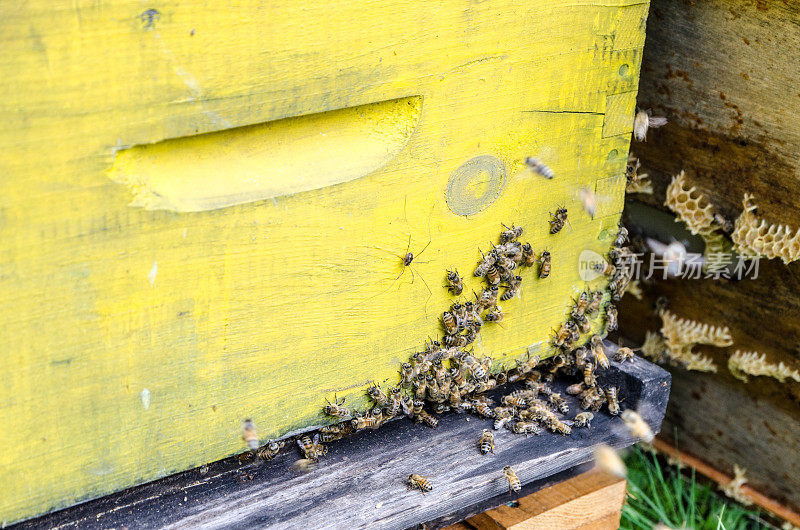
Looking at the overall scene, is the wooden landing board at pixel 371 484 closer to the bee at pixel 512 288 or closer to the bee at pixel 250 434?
the bee at pixel 250 434

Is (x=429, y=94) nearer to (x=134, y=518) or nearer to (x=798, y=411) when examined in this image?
(x=134, y=518)

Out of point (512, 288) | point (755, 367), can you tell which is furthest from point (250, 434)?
point (755, 367)

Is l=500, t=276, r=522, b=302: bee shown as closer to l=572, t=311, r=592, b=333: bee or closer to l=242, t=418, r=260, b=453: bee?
l=572, t=311, r=592, b=333: bee

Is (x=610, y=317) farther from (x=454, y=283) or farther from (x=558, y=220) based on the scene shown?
(x=454, y=283)

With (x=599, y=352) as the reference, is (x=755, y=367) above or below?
below

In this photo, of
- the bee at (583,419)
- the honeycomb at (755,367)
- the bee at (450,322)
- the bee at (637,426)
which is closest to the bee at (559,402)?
the bee at (583,419)

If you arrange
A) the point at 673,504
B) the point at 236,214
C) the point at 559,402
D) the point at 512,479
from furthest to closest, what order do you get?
the point at 673,504 → the point at 559,402 → the point at 512,479 → the point at 236,214
